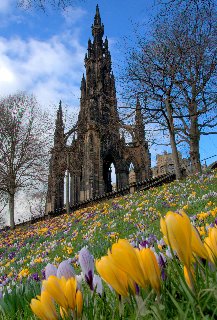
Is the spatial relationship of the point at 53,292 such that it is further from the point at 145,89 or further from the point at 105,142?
the point at 105,142

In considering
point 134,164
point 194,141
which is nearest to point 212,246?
point 194,141

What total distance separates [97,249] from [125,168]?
4678 cm

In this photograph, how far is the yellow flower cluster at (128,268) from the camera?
96cm

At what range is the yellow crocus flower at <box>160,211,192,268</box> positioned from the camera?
0.96 meters

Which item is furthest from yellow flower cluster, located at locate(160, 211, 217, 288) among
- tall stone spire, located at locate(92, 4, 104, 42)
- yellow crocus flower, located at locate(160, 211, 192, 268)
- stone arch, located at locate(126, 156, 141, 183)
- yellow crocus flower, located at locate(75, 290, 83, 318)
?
tall stone spire, located at locate(92, 4, 104, 42)

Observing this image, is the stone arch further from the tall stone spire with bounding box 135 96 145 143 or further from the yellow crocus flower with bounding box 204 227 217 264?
the yellow crocus flower with bounding box 204 227 217 264

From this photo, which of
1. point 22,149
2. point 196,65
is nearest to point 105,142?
point 22,149

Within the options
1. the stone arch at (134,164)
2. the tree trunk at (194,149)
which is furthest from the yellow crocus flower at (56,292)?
the stone arch at (134,164)

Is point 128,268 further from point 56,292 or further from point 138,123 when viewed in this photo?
point 138,123

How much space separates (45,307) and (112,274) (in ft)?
0.85

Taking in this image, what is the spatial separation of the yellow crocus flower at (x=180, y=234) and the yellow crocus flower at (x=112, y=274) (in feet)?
0.61

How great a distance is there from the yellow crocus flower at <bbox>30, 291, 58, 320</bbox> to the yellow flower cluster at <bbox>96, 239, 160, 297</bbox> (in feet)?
0.69

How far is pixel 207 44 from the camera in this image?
1989 centimetres

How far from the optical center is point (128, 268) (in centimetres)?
97
